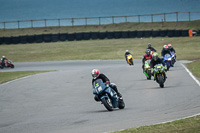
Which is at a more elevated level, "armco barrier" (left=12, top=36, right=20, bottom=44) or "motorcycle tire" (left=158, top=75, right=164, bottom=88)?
"armco barrier" (left=12, top=36, right=20, bottom=44)

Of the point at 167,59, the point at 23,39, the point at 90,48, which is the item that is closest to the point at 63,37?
the point at 23,39

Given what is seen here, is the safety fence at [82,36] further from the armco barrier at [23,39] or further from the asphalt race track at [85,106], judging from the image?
the asphalt race track at [85,106]

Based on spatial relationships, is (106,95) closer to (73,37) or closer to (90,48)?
(90,48)

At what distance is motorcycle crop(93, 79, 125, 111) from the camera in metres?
12.1

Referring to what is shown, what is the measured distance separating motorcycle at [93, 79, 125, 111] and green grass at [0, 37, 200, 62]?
31224mm

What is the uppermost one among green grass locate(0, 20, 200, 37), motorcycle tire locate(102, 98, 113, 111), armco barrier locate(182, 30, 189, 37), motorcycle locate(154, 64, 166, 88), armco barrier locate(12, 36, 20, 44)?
green grass locate(0, 20, 200, 37)

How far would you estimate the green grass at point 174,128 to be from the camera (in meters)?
8.45

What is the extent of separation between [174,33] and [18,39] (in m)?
19.6

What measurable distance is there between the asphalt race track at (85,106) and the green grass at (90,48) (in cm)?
2440

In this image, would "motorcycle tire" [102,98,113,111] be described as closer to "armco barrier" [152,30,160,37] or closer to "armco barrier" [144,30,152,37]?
"armco barrier" [152,30,160,37]

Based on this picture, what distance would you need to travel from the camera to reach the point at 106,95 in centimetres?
1213

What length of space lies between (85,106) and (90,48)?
128 feet

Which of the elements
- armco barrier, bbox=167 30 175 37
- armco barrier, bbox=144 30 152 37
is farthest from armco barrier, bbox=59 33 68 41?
armco barrier, bbox=167 30 175 37

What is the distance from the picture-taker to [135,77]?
22.5 m
